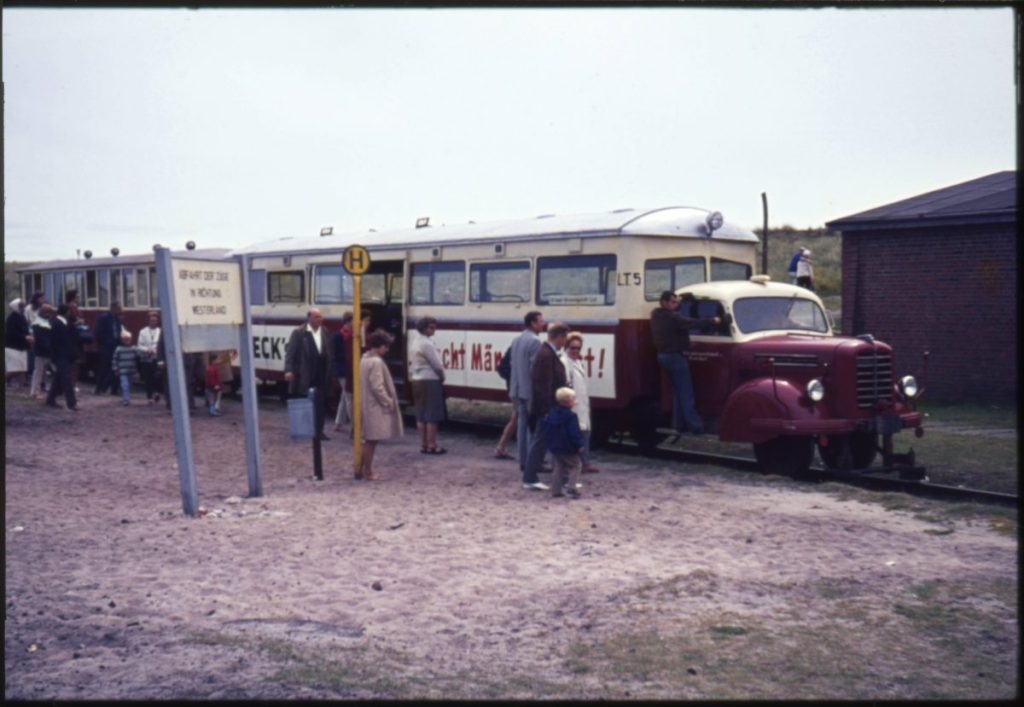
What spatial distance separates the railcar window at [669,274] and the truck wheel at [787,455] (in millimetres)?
2703

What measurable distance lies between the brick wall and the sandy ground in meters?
11.1

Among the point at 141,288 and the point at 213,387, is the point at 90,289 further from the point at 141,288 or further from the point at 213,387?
the point at 213,387

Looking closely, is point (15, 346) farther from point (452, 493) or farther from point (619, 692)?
point (619, 692)

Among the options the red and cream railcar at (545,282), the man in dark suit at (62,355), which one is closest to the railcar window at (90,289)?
the man in dark suit at (62,355)

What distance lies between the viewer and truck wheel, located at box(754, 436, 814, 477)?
13.2 meters

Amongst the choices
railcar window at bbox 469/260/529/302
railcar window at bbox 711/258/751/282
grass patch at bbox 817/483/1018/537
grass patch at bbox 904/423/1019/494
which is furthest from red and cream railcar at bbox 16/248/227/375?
grass patch at bbox 817/483/1018/537

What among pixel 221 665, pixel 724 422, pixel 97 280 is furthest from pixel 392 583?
pixel 97 280

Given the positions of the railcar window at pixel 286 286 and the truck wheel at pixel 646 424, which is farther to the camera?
the railcar window at pixel 286 286

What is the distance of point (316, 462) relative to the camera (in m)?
13.2

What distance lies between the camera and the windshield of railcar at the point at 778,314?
46.5 feet

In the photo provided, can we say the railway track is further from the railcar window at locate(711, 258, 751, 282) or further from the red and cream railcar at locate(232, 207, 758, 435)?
the railcar window at locate(711, 258, 751, 282)

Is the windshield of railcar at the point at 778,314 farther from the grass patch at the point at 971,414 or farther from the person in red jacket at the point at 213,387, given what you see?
the person in red jacket at the point at 213,387

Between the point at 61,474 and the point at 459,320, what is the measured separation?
637cm

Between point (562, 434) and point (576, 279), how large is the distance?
469 centimetres
